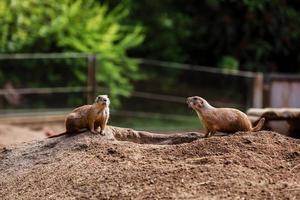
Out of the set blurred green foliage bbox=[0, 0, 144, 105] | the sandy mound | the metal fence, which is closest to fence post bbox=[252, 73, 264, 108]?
the metal fence

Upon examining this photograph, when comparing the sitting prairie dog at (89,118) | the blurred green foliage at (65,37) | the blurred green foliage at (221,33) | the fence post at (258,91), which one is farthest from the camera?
the blurred green foliage at (221,33)

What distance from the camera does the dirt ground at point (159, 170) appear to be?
226 inches

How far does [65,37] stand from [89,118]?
938cm

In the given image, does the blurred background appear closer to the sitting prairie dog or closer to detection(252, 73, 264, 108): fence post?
detection(252, 73, 264, 108): fence post

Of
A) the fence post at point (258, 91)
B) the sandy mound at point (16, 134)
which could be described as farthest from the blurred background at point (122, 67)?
Result: the sandy mound at point (16, 134)

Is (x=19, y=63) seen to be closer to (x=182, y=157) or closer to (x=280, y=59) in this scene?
(x=280, y=59)

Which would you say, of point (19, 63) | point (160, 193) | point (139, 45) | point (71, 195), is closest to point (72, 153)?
point (71, 195)

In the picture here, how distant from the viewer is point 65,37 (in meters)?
17.1

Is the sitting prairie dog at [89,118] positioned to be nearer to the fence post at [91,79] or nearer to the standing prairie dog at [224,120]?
the standing prairie dog at [224,120]

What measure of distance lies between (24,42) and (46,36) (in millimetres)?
427

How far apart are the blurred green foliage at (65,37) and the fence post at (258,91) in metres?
2.25

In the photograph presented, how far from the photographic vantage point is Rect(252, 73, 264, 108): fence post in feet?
51.9

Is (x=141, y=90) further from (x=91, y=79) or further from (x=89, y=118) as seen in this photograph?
(x=89, y=118)

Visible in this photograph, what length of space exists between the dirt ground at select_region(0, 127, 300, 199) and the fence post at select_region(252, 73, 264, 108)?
8716 millimetres
